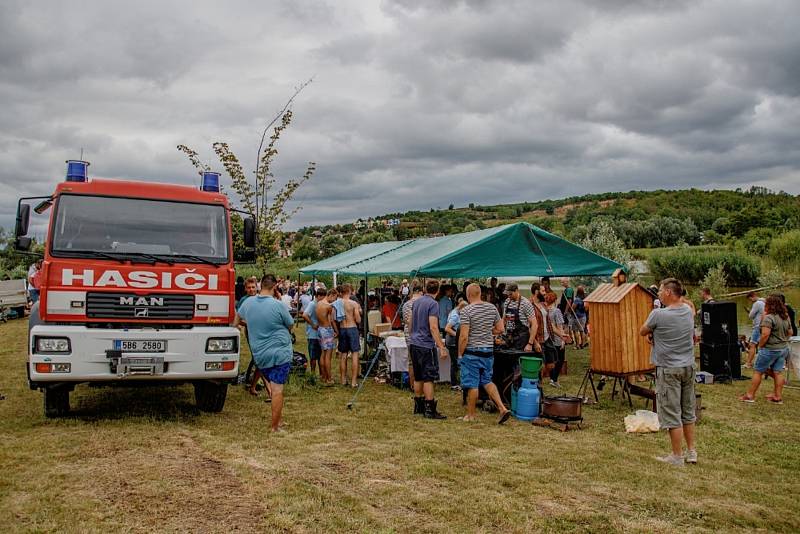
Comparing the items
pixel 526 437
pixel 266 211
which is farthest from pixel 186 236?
pixel 266 211

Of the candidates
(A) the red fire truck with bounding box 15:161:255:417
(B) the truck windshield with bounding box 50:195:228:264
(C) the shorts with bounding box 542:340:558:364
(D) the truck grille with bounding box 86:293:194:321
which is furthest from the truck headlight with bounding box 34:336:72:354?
(C) the shorts with bounding box 542:340:558:364

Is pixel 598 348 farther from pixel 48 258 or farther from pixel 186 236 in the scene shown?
pixel 48 258

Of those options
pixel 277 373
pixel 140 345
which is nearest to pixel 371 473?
pixel 277 373

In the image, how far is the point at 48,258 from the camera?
6078 millimetres

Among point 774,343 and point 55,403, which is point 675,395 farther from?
point 55,403

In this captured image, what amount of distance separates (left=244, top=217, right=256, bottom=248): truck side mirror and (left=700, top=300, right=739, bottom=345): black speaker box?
7.94 m

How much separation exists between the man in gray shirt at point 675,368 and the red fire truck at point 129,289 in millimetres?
4215

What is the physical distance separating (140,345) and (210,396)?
1.43 meters

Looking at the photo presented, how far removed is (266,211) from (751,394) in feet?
30.7

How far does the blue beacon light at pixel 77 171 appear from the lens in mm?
6785

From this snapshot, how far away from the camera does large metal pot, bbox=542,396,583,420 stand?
7027 millimetres

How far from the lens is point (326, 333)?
9.49m

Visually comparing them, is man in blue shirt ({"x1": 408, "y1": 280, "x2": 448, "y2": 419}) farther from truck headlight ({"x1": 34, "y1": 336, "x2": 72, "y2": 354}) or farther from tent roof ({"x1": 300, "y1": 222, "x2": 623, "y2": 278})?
truck headlight ({"x1": 34, "y1": 336, "x2": 72, "y2": 354})

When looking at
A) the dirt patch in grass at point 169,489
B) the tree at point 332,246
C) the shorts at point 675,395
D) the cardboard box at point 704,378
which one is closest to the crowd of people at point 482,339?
the shorts at point 675,395
